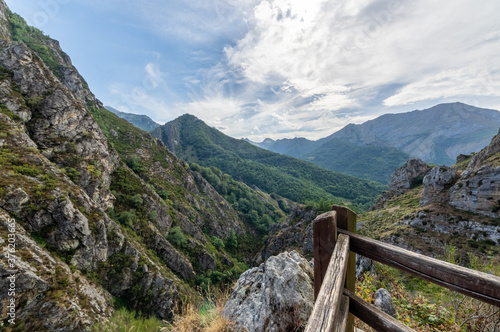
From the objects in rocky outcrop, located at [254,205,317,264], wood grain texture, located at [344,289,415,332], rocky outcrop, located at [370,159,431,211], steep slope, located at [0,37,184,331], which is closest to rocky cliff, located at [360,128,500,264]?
rocky outcrop, located at [254,205,317,264]

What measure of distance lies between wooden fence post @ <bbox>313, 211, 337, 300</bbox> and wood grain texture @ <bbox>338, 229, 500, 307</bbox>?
0.38 meters

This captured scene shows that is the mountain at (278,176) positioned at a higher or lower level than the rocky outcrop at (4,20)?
lower

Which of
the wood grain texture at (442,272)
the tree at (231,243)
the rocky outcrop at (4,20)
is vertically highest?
the rocky outcrop at (4,20)

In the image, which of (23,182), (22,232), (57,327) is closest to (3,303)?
(57,327)

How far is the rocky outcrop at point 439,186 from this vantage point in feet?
120

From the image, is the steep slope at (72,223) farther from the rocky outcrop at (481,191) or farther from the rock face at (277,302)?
the rocky outcrop at (481,191)

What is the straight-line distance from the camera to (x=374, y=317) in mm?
1896

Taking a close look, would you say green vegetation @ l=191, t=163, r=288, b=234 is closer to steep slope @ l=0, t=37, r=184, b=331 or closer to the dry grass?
steep slope @ l=0, t=37, r=184, b=331

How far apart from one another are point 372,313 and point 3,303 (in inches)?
607

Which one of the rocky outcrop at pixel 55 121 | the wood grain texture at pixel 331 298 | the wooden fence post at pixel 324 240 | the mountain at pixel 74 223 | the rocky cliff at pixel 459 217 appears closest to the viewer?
the wood grain texture at pixel 331 298

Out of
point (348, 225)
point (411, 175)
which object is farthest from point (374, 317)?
point (411, 175)

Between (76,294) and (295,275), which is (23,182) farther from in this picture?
(295,275)

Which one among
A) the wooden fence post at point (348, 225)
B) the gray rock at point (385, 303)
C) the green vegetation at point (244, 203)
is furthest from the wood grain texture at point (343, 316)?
the green vegetation at point (244, 203)

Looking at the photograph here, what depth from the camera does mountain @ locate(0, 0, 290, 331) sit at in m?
9.99
